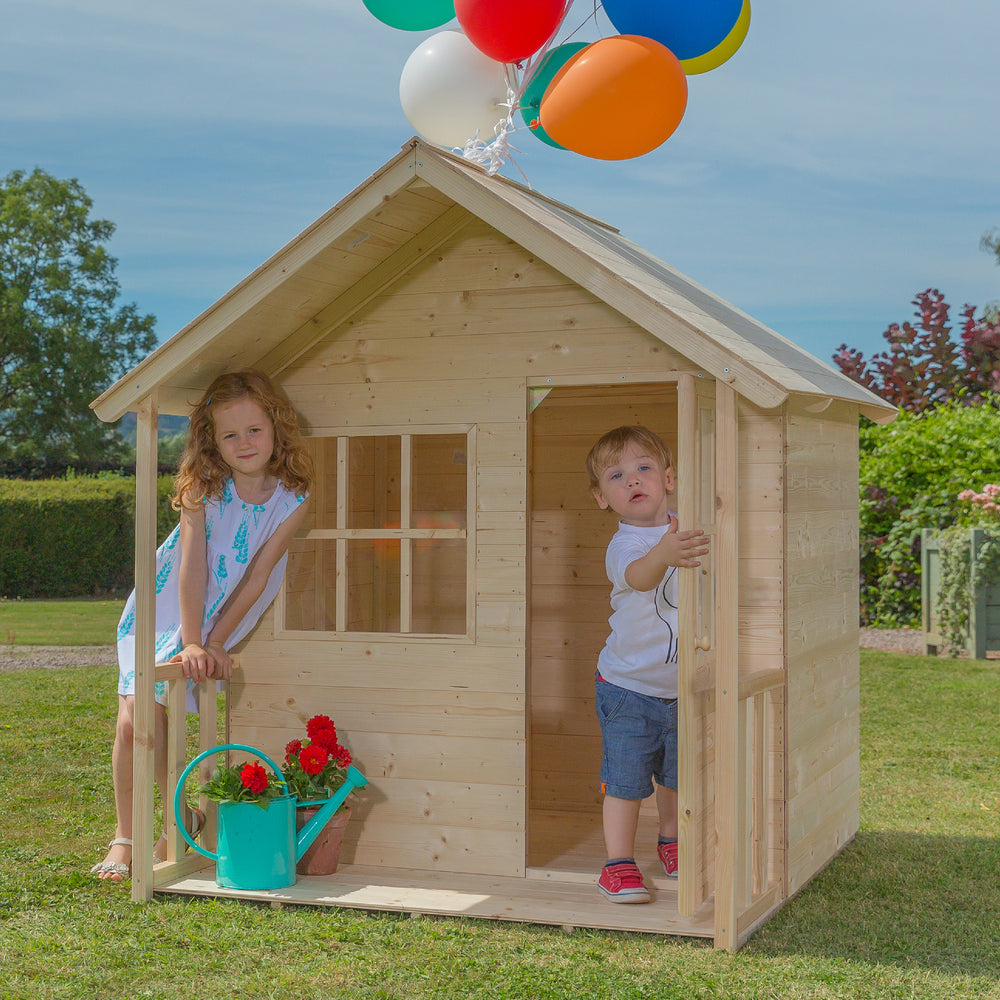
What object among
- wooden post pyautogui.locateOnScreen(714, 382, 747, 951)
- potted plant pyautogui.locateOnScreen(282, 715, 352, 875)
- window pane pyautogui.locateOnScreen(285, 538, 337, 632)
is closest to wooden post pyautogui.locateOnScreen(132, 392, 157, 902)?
potted plant pyautogui.locateOnScreen(282, 715, 352, 875)

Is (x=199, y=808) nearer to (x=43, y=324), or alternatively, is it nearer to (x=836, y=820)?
(x=836, y=820)

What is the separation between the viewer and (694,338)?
4121mm

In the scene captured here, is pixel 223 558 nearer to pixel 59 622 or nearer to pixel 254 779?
pixel 254 779

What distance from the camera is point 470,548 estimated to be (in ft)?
16.1

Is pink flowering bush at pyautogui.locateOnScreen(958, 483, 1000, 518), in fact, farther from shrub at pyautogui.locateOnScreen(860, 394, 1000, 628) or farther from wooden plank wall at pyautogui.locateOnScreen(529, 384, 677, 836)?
wooden plank wall at pyautogui.locateOnScreen(529, 384, 677, 836)

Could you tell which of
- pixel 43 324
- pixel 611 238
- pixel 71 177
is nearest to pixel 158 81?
pixel 71 177

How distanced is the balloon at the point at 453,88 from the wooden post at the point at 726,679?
1.55 meters

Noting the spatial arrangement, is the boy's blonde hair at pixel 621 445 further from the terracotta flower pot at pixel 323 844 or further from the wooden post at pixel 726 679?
the terracotta flower pot at pixel 323 844

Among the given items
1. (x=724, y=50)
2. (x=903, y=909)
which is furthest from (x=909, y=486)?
(x=903, y=909)

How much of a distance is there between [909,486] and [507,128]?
1069 centimetres

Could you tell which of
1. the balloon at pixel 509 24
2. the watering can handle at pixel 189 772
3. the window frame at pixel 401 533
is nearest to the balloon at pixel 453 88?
the balloon at pixel 509 24

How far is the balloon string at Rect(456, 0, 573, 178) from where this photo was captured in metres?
4.70

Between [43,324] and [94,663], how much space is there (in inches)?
687

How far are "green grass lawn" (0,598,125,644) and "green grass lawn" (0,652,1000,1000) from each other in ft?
28.0
